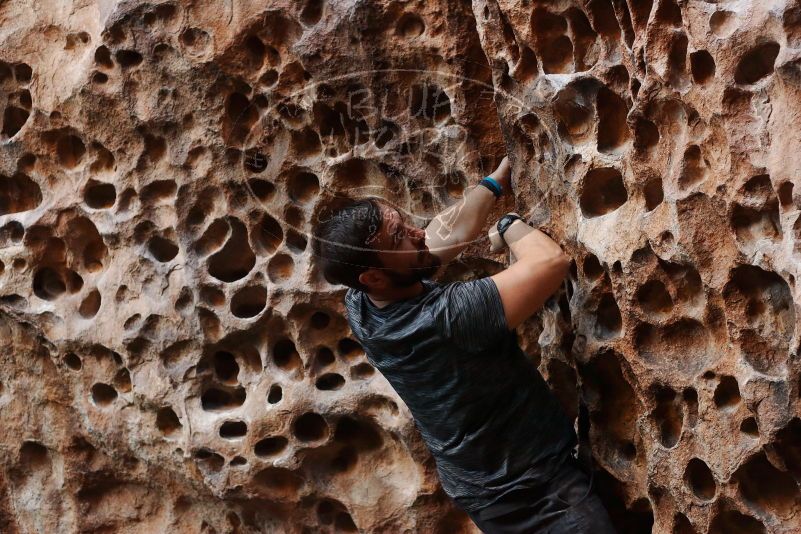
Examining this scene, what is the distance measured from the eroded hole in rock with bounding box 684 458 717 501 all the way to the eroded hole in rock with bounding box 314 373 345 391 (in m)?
0.93

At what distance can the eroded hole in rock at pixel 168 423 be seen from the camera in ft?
8.97

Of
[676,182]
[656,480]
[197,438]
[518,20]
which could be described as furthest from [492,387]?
[197,438]

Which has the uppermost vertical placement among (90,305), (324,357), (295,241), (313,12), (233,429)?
(313,12)

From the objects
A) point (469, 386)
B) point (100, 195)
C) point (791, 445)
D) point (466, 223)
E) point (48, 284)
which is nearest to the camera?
point (791, 445)

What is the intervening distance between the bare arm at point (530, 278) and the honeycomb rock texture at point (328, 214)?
0.16 m

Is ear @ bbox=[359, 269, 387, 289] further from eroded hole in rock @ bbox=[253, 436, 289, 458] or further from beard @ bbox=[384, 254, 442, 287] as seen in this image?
eroded hole in rock @ bbox=[253, 436, 289, 458]

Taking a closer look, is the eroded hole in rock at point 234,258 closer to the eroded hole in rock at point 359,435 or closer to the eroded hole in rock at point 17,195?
the eroded hole in rock at point 359,435

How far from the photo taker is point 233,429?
8.71ft

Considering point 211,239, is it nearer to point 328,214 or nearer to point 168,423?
point 328,214

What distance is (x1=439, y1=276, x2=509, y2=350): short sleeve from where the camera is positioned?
191 cm

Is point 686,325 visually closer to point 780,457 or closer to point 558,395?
point 780,457

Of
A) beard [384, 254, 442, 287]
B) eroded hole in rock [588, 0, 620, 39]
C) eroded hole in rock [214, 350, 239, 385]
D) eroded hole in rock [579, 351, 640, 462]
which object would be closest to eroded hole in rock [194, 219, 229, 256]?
eroded hole in rock [214, 350, 239, 385]

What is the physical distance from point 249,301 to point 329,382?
29 centimetres

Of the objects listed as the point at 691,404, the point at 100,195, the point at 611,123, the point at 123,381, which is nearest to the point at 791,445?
the point at 691,404
